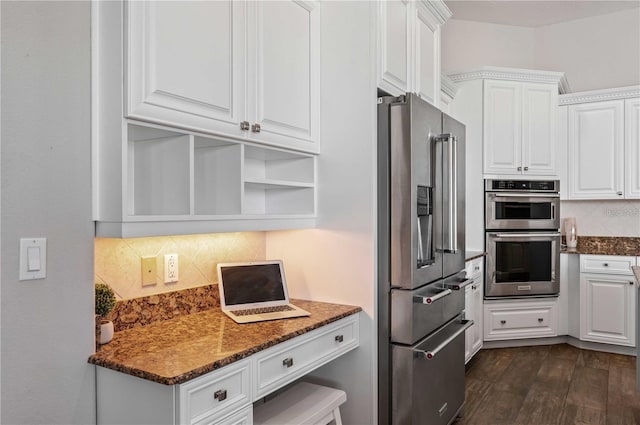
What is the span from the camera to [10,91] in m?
1.31

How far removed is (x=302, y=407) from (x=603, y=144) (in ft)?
12.8

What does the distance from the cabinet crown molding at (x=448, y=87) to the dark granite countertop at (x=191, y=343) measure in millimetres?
2532

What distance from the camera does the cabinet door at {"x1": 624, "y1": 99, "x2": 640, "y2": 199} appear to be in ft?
13.6

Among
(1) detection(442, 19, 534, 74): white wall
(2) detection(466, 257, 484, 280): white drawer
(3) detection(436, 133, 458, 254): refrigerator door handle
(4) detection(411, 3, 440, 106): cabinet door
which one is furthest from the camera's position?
(1) detection(442, 19, 534, 74): white wall

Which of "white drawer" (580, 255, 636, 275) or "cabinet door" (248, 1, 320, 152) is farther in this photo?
"white drawer" (580, 255, 636, 275)

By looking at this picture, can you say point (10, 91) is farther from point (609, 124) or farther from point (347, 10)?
point (609, 124)

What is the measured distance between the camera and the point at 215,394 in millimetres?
1391

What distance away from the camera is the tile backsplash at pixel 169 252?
5.75 ft

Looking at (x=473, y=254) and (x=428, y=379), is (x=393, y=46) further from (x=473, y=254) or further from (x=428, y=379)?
(x=473, y=254)

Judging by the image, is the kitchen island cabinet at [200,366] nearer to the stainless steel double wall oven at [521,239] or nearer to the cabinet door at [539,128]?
the stainless steel double wall oven at [521,239]

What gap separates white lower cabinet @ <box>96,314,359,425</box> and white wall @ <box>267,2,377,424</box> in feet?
1.64

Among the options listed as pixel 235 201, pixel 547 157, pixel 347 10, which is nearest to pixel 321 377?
pixel 235 201

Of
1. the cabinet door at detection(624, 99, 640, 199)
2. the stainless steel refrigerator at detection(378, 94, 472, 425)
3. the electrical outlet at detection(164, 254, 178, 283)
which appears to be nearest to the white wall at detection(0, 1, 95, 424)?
the electrical outlet at detection(164, 254, 178, 283)

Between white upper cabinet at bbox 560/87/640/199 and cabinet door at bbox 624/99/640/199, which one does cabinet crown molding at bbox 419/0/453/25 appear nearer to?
white upper cabinet at bbox 560/87/640/199
